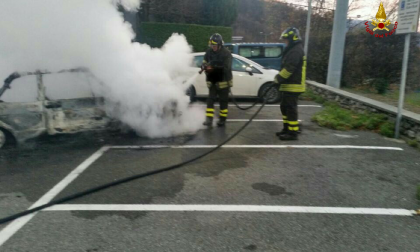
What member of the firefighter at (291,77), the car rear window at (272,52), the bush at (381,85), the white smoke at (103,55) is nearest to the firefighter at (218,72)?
the white smoke at (103,55)

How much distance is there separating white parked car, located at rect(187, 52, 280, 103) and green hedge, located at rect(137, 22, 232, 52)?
9.52m

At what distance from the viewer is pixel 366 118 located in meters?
7.82

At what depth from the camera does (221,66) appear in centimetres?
744

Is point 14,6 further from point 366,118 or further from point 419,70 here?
point 419,70

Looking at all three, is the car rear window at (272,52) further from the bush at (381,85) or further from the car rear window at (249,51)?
the bush at (381,85)

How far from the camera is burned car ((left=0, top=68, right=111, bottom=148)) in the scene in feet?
19.0

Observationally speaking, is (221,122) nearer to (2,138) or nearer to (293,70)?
(293,70)

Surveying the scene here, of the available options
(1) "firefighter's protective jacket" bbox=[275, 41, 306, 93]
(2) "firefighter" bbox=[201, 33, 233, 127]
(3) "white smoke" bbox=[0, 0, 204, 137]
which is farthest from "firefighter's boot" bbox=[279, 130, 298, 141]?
(3) "white smoke" bbox=[0, 0, 204, 137]

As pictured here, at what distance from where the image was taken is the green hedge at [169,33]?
1950cm

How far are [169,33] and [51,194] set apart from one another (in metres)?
16.6

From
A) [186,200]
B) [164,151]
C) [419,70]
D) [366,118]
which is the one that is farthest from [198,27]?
[186,200]

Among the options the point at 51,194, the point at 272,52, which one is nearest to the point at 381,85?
the point at 272,52

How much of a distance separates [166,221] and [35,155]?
3.25 metres

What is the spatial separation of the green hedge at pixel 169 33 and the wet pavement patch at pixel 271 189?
1615cm
